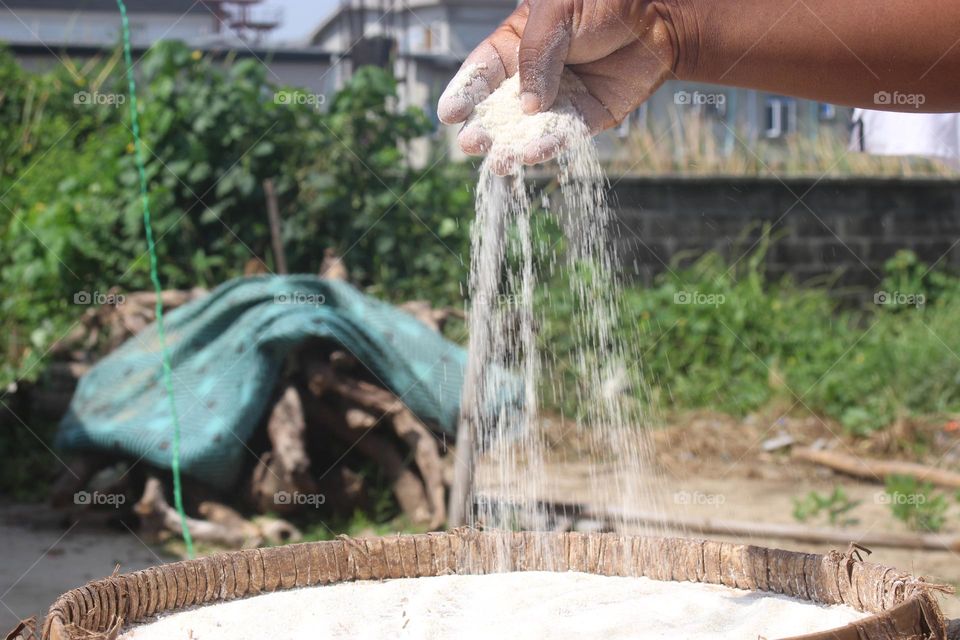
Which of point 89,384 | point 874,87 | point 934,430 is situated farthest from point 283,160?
point 874,87

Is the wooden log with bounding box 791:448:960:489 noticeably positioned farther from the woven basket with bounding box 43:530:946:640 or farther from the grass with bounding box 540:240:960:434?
the woven basket with bounding box 43:530:946:640

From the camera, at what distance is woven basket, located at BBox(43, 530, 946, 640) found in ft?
5.85

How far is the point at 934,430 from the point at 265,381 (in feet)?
10.7

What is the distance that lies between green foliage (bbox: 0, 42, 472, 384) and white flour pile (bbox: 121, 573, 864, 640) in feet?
12.8

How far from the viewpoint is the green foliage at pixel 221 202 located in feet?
18.9

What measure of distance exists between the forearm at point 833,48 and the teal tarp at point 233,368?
3.02m

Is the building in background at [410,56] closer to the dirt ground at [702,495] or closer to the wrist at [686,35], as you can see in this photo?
the dirt ground at [702,495]

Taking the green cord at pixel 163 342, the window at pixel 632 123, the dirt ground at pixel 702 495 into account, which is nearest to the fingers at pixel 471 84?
the green cord at pixel 163 342

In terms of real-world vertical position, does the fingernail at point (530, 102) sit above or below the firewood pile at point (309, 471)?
above

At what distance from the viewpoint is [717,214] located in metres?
7.24

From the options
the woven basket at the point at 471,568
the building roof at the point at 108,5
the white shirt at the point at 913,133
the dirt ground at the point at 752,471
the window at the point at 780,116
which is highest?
the building roof at the point at 108,5

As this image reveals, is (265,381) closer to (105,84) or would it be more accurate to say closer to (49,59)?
(105,84)

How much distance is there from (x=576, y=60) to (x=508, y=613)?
0.98 meters

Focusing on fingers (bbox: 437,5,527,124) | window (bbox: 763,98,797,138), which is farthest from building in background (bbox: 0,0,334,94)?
fingers (bbox: 437,5,527,124)
